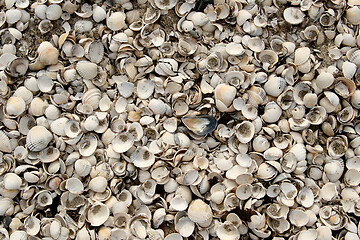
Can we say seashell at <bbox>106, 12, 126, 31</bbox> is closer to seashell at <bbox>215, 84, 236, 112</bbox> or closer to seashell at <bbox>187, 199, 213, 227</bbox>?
seashell at <bbox>215, 84, 236, 112</bbox>

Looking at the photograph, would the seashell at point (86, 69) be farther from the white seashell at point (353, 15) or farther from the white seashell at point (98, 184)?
the white seashell at point (353, 15)

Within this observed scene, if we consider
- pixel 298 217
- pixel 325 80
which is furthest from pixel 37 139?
pixel 325 80

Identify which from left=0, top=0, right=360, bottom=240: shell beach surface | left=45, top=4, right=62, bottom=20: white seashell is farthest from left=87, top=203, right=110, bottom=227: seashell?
left=45, top=4, right=62, bottom=20: white seashell

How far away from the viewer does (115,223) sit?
1.81 meters

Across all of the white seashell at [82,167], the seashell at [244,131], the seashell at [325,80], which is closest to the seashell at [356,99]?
the seashell at [325,80]

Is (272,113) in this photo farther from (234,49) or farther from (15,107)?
(15,107)

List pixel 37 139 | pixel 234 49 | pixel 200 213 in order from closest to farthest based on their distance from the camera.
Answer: pixel 200 213
pixel 37 139
pixel 234 49

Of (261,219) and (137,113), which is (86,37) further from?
(261,219)

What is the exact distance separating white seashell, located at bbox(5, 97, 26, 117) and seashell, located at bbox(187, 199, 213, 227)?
3.15 ft

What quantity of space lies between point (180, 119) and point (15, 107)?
0.82 meters

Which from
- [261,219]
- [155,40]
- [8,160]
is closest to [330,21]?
[155,40]

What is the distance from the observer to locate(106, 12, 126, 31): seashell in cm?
203

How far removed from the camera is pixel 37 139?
6.13 ft

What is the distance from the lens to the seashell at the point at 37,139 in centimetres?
187
